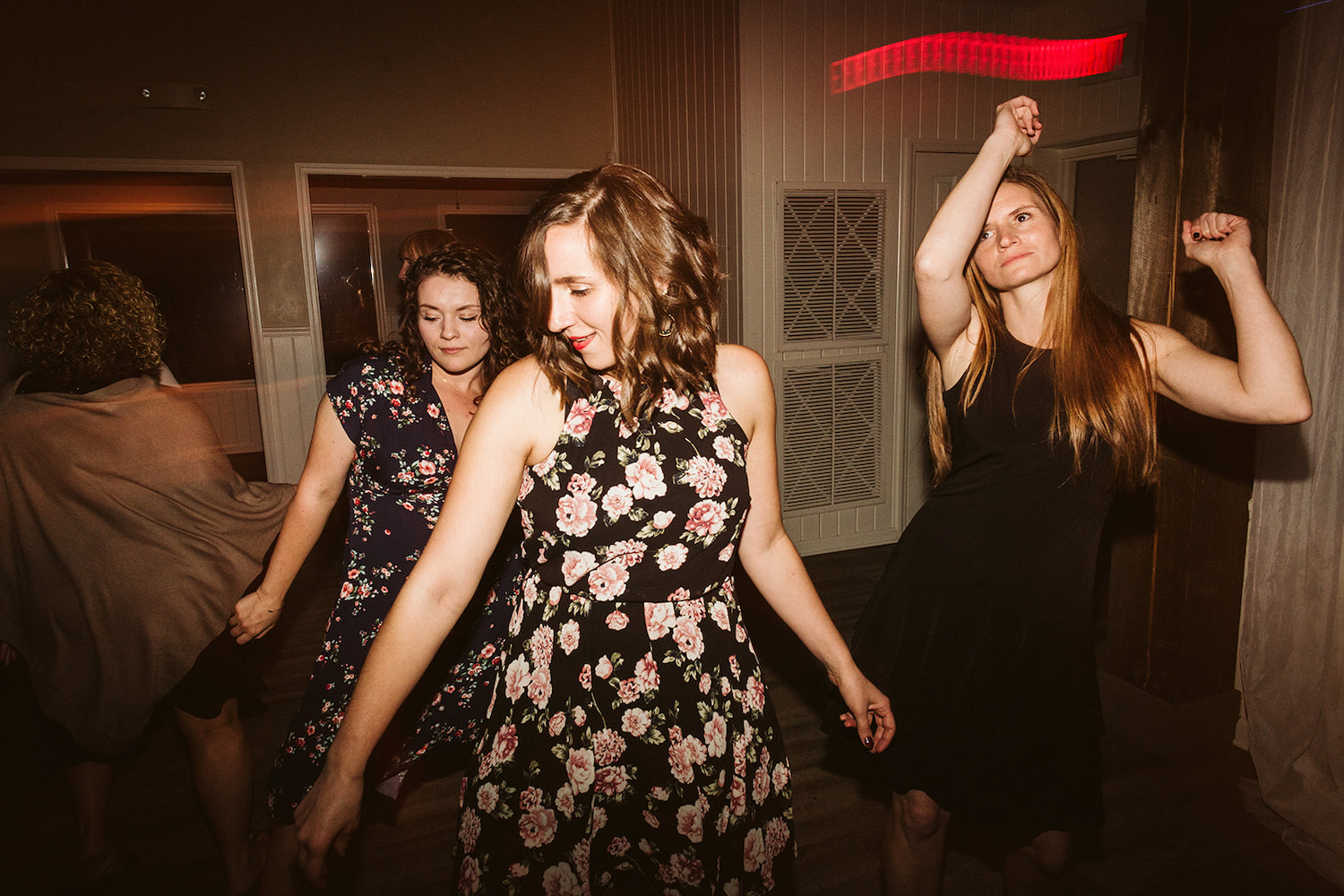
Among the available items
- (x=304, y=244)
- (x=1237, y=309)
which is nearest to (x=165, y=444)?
(x=1237, y=309)

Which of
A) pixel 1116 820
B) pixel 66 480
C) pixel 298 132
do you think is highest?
pixel 298 132

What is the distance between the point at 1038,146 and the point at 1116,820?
4104 mm

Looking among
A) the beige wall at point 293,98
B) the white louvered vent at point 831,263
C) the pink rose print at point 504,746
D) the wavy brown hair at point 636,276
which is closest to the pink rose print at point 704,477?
the wavy brown hair at point 636,276

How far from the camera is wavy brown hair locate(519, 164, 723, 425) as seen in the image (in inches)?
46.0

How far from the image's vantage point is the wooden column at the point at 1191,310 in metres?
Answer: 2.34

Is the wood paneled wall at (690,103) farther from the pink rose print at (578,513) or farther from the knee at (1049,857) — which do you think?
the pink rose print at (578,513)

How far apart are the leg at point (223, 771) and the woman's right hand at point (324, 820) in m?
1.03

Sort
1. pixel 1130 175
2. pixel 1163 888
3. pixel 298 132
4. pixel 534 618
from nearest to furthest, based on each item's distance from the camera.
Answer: pixel 534 618
pixel 1163 888
pixel 1130 175
pixel 298 132

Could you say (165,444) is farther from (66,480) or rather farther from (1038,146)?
(1038,146)

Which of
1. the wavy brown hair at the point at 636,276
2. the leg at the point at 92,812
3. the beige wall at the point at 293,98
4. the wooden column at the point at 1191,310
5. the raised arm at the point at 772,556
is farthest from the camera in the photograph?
the beige wall at the point at 293,98

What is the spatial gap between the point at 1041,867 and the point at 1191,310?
169 centimetres

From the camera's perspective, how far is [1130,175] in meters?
4.66

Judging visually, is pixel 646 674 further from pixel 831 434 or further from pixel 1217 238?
pixel 831 434

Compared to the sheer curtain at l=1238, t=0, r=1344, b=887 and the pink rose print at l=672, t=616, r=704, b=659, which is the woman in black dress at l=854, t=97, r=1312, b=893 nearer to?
the pink rose print at l=672, t=616, r=704, b=659
